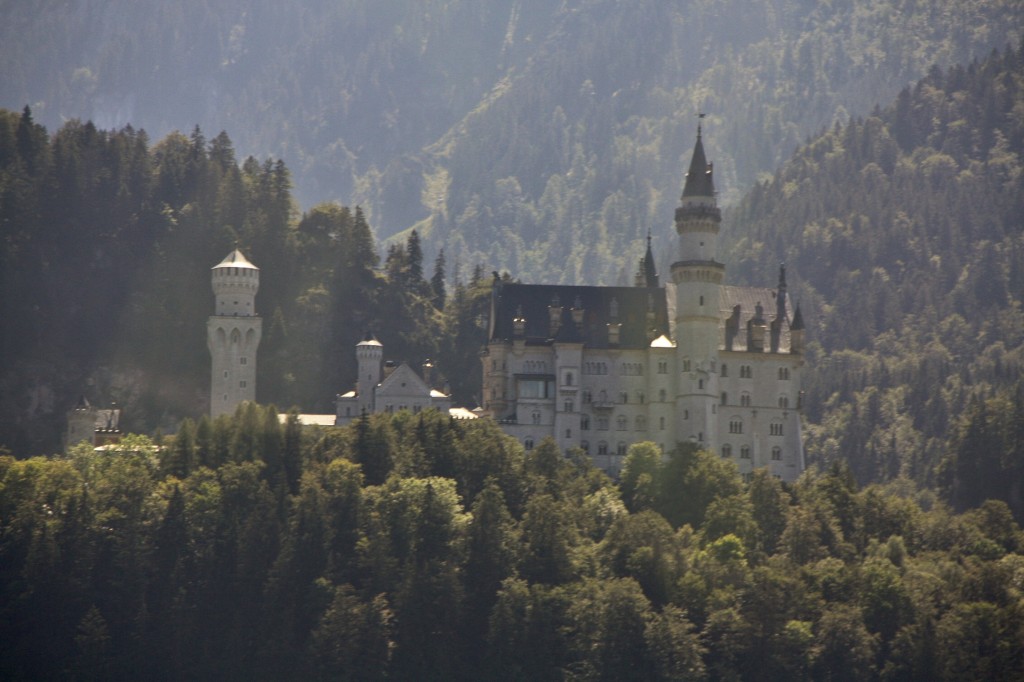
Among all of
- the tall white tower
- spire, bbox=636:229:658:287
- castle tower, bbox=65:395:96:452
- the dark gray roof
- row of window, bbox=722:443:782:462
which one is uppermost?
the dark gray roof

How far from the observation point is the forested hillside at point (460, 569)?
330ft

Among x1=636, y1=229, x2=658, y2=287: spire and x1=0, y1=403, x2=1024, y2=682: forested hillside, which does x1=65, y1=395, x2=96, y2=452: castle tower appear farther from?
x1=636, y1=229, x2=658, y2=287: spire

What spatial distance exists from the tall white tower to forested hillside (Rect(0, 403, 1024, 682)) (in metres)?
9.15

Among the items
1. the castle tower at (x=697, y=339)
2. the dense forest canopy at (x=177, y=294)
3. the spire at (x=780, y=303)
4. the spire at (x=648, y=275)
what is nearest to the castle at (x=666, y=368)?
the castle tower at (x=697, y=339)

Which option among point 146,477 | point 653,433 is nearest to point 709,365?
point 653,433

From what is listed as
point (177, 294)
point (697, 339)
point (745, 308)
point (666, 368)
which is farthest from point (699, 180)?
point (177, 294)

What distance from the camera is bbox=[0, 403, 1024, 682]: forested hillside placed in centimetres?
10062

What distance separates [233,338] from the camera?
12431 cm

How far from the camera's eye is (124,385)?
138875 mm

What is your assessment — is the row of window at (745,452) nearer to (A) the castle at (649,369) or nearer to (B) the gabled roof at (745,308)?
(A) the castle at (649,369)

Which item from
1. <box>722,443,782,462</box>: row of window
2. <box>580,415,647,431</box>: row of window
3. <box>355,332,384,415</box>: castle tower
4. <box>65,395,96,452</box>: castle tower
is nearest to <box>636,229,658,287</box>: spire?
<box>580,415,647,431</box>: row of window

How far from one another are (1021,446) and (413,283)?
153ft

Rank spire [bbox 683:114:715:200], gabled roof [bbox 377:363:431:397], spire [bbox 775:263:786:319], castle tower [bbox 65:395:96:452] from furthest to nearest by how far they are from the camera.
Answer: castle tower [bbox 65:395:96:452] < spire [bbox 775:263:786:319] < gabled roof [bbox 377:363:431:397] < spire [bbox 683:114:715:200]

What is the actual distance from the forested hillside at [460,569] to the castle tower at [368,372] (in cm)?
694
